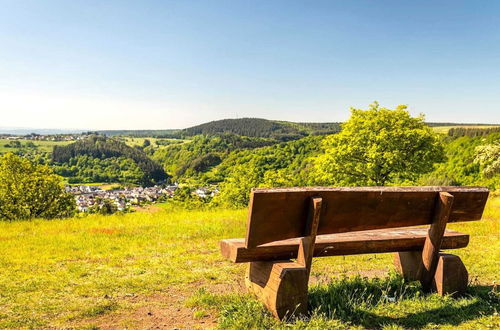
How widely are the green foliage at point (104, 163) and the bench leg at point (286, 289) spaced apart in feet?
559

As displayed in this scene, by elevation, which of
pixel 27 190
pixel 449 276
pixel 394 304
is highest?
pixel 449 276

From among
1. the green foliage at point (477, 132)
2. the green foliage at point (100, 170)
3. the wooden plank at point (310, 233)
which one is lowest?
the green foliage at point (100, 170)

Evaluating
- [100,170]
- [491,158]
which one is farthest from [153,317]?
[100,170]

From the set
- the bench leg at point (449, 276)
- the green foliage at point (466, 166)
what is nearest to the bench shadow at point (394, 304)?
the bench leg at point (449, 276)

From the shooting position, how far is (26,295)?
5.16 m

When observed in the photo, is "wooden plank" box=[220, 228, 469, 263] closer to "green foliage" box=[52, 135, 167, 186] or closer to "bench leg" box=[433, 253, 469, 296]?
"bench leg" box=[433, 253, 469, 296]

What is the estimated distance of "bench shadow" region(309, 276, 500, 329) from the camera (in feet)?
12.8

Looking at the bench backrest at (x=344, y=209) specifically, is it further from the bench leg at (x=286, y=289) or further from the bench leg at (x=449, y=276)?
the bench leg at (x=449, y=276)

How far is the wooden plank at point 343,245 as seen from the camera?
402cm

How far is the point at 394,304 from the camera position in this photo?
14.1 ft

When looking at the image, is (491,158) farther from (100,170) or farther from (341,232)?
(100,170)

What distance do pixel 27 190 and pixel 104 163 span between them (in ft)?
519

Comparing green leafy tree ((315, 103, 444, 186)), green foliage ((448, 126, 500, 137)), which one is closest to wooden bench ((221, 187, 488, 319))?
green leafy tree ((315, 103, 444, 186))

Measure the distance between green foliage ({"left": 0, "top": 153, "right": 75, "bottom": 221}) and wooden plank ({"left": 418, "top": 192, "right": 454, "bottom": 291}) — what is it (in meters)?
30.7
